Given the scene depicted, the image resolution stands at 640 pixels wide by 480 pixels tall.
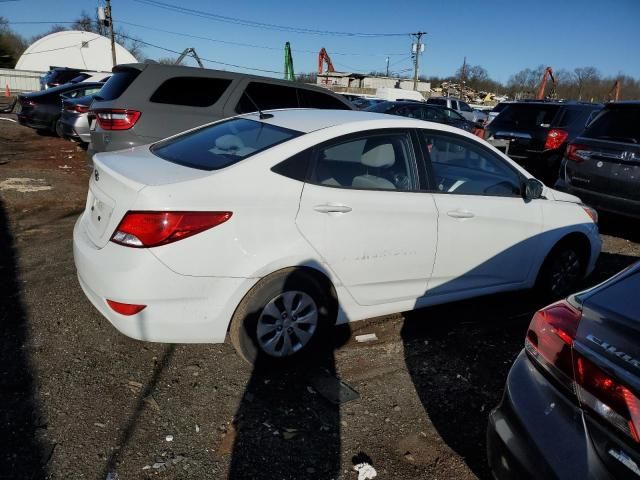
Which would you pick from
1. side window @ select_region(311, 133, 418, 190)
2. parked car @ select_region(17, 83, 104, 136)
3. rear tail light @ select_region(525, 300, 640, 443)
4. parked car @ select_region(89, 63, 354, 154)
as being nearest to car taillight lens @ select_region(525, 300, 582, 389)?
rear tail light @ select_region(525, 300, 640, 443)

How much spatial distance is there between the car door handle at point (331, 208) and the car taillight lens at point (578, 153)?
4667 millimetres

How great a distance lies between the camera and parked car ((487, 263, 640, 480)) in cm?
157

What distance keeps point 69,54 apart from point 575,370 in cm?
6157

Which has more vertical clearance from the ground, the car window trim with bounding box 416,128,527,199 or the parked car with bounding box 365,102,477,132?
the parked car with bounding box 365,102,477,132

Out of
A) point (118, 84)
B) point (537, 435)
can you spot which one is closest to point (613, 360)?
point (537, 435)

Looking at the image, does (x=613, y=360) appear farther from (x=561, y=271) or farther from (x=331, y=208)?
(x=561, y=271)

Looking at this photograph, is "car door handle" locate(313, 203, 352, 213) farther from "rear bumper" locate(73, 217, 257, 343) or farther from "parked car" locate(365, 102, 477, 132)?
"parked car" locate(365, 102, 477, 132)

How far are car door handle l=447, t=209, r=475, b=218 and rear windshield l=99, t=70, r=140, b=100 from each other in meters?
4.86

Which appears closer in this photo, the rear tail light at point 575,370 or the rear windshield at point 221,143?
the rear tail light at point 575,370

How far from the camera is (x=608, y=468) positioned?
157 cm

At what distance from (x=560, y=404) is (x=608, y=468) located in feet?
0.86

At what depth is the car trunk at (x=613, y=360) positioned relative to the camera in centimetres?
154

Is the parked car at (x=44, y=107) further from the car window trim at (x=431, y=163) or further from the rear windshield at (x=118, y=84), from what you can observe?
the car window trim at (x=431, y=163)

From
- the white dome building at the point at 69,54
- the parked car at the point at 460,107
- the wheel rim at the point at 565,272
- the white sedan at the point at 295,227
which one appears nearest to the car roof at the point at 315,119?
the white sedan at the point at 295,227
